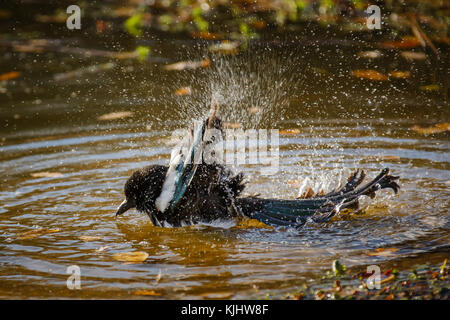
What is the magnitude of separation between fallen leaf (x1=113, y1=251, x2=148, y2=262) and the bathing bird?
436 mm

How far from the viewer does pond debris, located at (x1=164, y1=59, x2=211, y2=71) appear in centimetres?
844

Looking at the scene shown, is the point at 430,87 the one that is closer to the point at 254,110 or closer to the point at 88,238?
the point at 254,110

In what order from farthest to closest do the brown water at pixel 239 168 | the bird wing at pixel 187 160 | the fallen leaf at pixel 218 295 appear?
the bird wing at pixel 187 160 → the brown water at pixel 239 168 → the fallen leaf at pixel 218 295

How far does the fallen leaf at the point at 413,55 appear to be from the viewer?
27.2 feet

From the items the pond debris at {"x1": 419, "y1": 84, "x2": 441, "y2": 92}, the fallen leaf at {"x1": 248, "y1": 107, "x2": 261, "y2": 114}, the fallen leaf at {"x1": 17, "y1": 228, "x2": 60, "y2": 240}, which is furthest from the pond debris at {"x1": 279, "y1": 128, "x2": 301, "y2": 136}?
the fallen leaf at {"x1": 17, "y1": 228, "x2": 60, "y2": 240}

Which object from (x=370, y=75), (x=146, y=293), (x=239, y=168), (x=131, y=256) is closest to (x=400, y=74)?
(x=370, y=75)

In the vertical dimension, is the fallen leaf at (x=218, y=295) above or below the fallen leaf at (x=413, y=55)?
below

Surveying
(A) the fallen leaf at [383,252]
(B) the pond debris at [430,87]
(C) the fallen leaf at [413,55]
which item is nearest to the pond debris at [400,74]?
(B) the pond debris at [430,87]

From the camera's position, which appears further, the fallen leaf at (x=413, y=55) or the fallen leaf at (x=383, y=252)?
the fallen leaf at (x=413, y=55)

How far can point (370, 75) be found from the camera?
26.0 feet

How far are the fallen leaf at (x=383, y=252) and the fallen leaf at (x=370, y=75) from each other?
13.0ft

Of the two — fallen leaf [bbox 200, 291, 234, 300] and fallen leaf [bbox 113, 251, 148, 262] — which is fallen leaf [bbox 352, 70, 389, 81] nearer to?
fallen leaf [bbox 113, 251, 148, 262]

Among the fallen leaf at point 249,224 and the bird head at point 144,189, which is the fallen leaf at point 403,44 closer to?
the fallen leaf at point 249,224

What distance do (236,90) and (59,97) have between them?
221 cm
